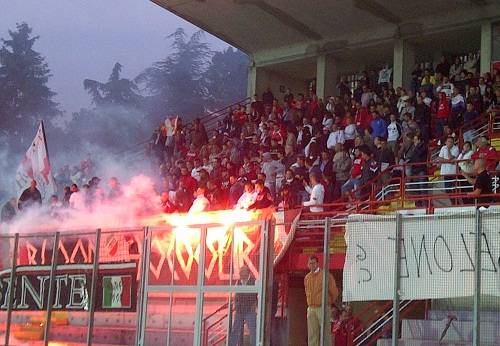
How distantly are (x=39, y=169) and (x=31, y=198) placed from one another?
0.80 m

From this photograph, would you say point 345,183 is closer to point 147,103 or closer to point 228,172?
point 228,172

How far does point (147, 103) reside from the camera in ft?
318

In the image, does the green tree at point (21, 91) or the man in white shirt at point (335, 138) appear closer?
the man in white shirt at point (335, 138)

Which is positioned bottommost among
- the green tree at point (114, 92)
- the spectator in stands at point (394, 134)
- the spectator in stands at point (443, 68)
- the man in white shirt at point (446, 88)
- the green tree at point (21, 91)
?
the spectator in stands at point (394, 134)

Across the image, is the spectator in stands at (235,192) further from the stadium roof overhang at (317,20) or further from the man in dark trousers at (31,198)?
the stadium roof overhang at (317,20)

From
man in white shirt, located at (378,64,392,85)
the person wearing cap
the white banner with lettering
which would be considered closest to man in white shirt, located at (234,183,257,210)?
the person wearing cap

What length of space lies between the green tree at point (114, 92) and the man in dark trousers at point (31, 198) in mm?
75717

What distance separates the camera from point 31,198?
2139 centimetres

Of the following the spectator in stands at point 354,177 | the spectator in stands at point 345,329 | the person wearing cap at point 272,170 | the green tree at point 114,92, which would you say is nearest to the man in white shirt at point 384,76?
the person wearing cap at point 272,170

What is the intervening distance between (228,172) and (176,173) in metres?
2.03

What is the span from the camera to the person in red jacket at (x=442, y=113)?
863 inches

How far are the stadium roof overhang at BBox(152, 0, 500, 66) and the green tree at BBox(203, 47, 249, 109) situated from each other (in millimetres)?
59718

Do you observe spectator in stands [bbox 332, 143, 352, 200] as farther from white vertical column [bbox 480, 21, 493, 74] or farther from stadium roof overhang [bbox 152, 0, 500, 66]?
stadium roof overhang [bbox 152, 0, 500, 66]

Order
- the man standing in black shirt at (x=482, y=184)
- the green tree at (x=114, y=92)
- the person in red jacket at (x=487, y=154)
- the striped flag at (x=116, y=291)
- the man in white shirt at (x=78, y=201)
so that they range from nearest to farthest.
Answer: the striped flag at (x=116, y=291), the man standing in black shirt at (x=482, y=184), the person in red jacket at (x=487, y=154), the man in white shirt at (x=78, y=201), the green tree at (x=114, y=92)
